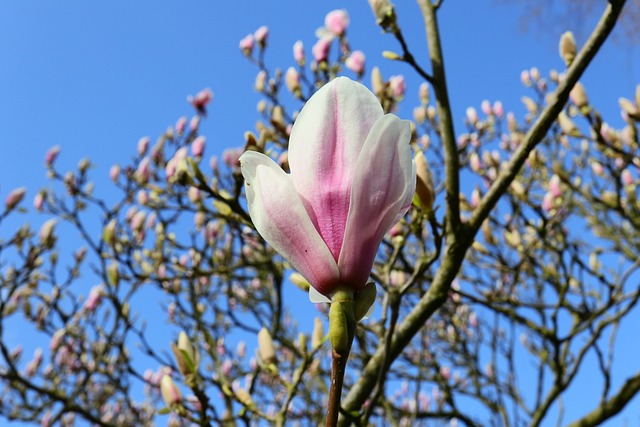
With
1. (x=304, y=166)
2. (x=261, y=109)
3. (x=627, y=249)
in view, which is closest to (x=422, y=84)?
(x=261, y=109)

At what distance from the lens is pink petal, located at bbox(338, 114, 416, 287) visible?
50cm

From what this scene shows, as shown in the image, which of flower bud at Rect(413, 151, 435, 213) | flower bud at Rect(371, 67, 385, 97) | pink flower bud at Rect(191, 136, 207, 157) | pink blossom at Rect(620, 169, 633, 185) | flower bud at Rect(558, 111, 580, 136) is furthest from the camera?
pink blossom at Rect(620, 169, 633, 185)

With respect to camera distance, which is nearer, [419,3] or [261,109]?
[419,3]

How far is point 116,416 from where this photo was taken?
5.61 meters

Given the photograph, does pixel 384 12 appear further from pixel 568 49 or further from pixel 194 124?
pixel 194 124

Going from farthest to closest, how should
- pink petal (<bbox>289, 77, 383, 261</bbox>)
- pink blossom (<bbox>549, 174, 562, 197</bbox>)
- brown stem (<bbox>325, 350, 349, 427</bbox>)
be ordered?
pink blossom (<bbox>549, 174, 562, 197</bbox>) < pink petal (<bbox>289, 77, 383, 261</bbox>) < brown stem (<bbox>325, 350, 349, 427</bbox>)

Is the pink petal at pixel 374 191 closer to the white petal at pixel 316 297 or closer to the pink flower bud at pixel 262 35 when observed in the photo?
the white petal at pixel 316 297

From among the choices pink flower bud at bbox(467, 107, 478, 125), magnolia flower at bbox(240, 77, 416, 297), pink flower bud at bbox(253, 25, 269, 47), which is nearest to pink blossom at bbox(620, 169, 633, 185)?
pink flower bud at bbox(467, 107, 478, 125)

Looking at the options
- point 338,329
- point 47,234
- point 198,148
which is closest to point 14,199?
point 47,234

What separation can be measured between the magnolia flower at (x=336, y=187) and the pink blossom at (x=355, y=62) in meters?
2.43

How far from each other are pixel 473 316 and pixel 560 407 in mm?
2229

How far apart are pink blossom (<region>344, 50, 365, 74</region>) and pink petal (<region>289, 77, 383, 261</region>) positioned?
2426 millimetres

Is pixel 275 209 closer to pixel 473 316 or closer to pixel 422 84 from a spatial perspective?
pixel 422 84

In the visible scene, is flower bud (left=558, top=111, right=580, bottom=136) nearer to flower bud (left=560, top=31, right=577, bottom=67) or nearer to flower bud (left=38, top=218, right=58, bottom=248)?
flower bud (left=560, top=31, right=577, bottom=67)
